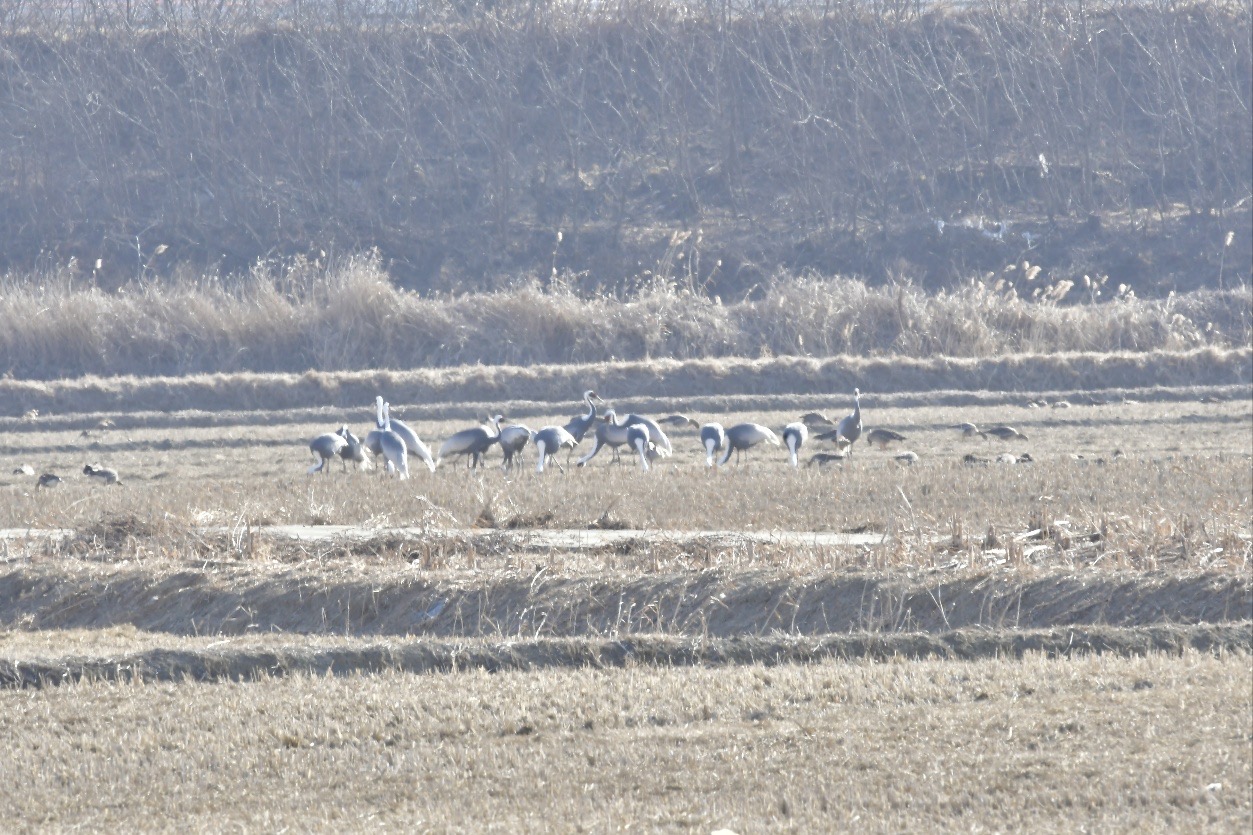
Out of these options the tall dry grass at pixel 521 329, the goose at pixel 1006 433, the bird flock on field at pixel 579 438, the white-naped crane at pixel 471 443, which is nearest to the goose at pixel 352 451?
the bird flock on field at pixel 579 438

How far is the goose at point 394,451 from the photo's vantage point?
18375 millimetres

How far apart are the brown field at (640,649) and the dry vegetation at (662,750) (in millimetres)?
21

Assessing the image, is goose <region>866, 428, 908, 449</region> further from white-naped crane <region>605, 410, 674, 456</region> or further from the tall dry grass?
the tall dry grass

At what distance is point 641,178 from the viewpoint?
1834 inches

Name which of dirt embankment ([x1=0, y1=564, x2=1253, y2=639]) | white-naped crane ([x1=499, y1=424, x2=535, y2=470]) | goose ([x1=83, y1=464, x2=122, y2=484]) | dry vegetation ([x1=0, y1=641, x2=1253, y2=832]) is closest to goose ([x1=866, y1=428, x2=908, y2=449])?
white-naped crane ([x1=499, y1=424, x2=535, y2=470])

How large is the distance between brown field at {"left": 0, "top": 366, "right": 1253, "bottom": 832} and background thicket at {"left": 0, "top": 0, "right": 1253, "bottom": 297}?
25.9 meters

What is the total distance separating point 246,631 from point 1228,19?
47777 millimetres

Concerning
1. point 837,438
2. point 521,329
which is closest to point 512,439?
point 837,438

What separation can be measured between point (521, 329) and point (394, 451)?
621 inches

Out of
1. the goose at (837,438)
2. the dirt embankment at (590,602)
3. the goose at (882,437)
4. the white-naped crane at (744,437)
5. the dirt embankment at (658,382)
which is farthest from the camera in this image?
the dirt embankment at (658,382)

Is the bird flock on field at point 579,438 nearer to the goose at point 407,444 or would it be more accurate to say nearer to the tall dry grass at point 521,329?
the goose at point 407,444

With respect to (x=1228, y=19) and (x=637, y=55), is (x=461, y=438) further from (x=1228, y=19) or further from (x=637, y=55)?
(x=1228, y=19)

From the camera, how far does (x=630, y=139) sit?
47938 mm

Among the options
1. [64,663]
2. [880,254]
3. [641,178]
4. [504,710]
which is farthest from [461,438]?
[641,178]
